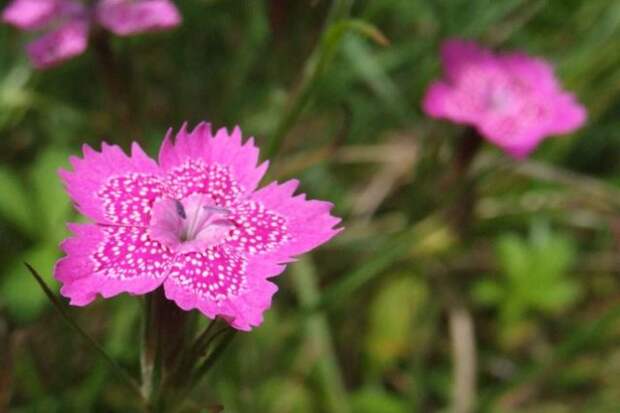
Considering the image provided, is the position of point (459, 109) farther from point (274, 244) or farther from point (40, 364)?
point (40, 364)

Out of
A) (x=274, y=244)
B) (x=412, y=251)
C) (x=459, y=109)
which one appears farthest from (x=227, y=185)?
(x=412, y=251)

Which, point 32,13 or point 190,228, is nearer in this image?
point 190,228

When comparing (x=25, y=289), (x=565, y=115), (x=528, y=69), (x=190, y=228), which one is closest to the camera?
(x=190, y=228)

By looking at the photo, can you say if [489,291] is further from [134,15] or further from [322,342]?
[134,15]

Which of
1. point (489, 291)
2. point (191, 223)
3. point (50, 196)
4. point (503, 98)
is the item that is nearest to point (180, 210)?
point (191, 223)

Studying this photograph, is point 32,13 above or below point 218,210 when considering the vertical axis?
above

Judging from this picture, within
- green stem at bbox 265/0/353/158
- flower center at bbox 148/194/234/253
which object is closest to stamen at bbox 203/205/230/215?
flower center at bbox 148/194/234/253
